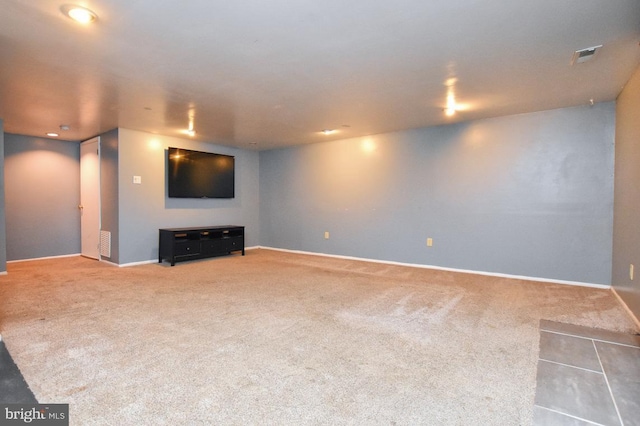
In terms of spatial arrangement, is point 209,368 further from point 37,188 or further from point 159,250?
point 37,188

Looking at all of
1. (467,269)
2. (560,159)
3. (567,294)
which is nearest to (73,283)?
(467,269)

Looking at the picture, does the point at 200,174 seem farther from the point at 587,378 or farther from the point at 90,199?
the point at 587,378

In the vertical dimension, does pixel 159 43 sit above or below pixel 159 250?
above

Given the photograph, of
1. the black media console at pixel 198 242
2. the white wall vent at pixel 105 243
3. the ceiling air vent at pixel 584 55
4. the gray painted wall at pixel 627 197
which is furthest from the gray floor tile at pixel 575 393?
the white wall vent at pixel 105 243

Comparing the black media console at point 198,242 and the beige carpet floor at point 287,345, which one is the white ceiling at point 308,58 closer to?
the black media console at point 198,242

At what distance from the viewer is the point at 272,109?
13.8 ft

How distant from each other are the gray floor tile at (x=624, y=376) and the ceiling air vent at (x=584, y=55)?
2253mm

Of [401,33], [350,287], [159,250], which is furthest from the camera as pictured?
[159,250]

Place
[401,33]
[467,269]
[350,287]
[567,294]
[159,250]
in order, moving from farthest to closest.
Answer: [159,250]
[467,269]
[350,287]
[567,294]
[401,33]

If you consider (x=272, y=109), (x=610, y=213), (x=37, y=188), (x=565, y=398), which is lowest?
(x=565, y=398)

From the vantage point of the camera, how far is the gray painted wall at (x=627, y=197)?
2.94m

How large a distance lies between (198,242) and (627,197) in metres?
5.75

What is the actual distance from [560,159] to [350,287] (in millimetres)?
3106

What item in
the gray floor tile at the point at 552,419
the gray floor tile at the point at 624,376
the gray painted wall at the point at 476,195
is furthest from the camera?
the gray painted wall at the point at 476,195
